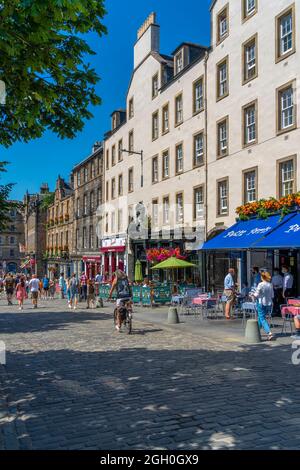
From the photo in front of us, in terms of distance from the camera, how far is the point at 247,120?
64.5 ft

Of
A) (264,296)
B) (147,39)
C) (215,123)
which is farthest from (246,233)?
(147,39)

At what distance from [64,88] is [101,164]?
3203cm

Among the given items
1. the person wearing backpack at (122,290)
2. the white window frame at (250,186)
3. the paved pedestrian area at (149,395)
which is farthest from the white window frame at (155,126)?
the paved pedestrian area at (149,395)

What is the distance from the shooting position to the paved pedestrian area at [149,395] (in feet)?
16.5

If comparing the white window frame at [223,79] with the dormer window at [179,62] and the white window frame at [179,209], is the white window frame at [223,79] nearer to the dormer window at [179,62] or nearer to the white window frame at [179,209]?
the dormer window at [179,62]

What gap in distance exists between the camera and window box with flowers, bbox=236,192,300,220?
52.4ft

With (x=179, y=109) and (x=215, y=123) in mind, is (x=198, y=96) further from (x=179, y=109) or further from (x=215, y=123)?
(x=215, y=123)

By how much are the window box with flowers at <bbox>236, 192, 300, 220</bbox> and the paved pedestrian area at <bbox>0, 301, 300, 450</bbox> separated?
6328 millimetres

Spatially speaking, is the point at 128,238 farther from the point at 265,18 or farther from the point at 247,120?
the point at 265,18

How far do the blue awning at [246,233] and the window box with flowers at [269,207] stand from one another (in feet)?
0.76

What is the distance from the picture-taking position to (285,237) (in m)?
14.1

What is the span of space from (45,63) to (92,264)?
36.2 metres

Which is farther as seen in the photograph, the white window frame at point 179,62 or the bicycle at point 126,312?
the white window frame at point 179,62

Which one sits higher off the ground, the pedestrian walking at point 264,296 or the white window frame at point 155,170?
the white window frame at point 155,170
